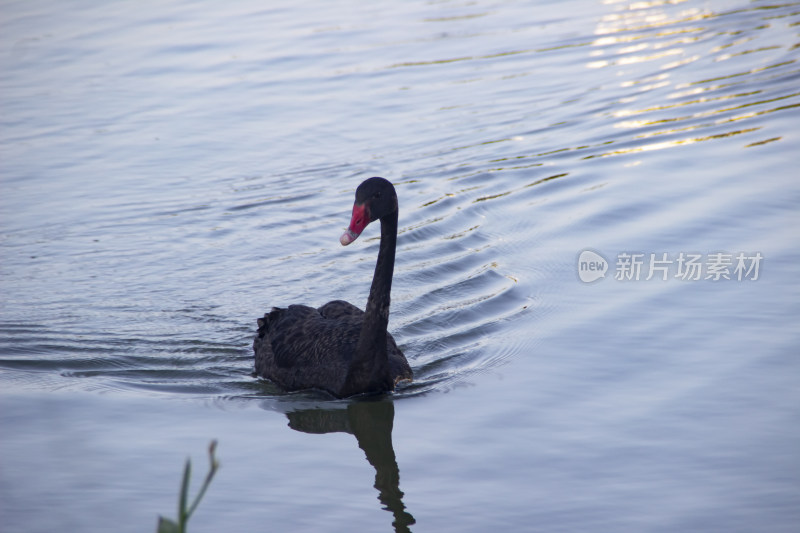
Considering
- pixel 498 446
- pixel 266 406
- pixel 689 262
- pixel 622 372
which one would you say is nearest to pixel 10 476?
pixel 266 406

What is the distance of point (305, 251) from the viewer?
9.41 metres

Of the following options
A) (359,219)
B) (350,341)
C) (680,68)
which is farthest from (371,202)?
(680,68)

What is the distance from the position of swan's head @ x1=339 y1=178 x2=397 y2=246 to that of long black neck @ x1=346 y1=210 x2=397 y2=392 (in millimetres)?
127

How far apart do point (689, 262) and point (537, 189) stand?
260 centimetres

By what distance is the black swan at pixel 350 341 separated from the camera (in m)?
6.39

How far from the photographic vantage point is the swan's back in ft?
22.1

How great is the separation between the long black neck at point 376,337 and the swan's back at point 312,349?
0.32 feet

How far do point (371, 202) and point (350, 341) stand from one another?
1.06m

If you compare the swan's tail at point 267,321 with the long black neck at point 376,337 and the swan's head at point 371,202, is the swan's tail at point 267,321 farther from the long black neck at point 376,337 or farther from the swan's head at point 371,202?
the swan's head at point 371,202

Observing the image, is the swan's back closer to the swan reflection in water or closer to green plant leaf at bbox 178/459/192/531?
the swan reflection in water

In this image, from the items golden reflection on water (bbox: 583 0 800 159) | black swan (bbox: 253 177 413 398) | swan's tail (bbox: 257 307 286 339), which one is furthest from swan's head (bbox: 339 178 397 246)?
golden reflection on water (bbox: 583 0 800 159)

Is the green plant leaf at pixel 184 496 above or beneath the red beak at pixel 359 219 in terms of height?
beneath

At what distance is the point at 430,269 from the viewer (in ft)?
29.1

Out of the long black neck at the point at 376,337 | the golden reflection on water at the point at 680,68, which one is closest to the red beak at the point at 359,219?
the long black neck at the point at 376,337
